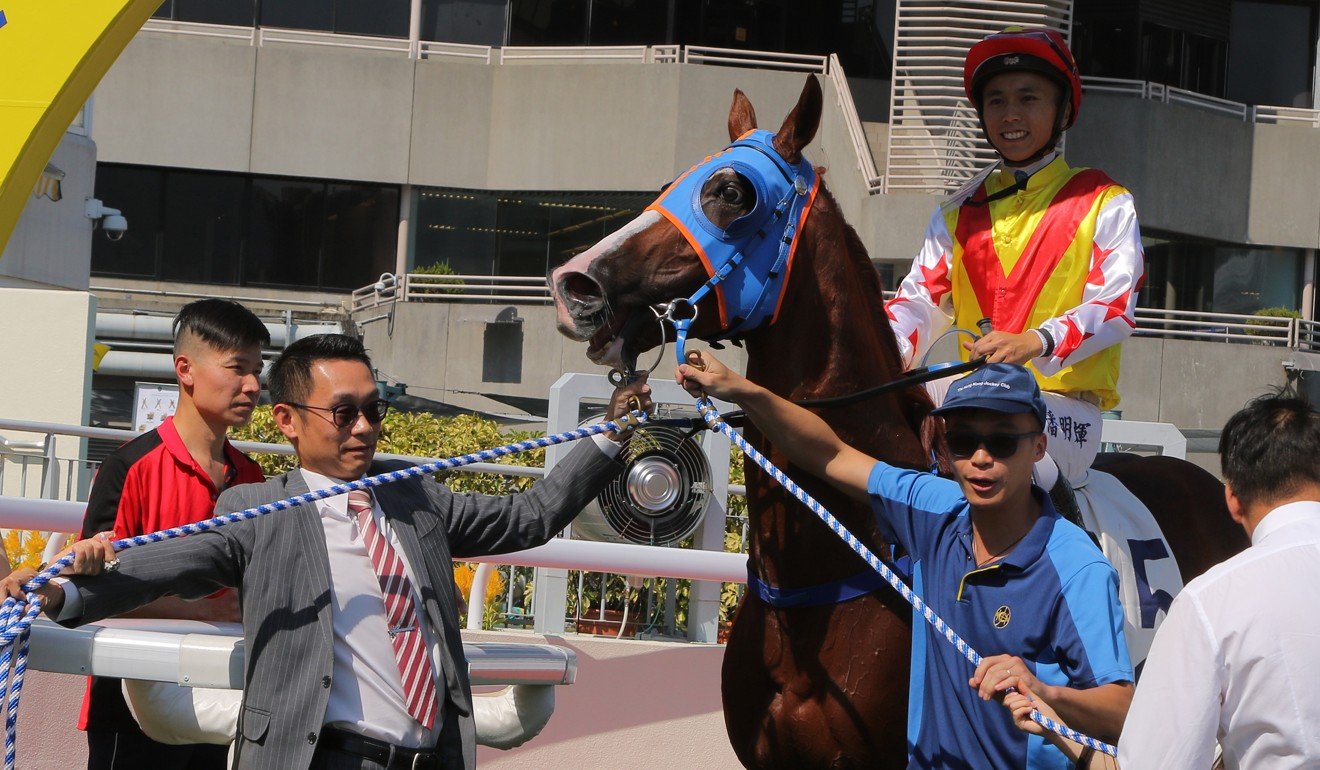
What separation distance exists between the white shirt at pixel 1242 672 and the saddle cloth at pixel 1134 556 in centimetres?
146

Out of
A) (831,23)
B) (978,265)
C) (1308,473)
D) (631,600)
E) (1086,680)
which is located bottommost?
(631,600)

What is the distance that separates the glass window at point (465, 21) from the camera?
21.9m

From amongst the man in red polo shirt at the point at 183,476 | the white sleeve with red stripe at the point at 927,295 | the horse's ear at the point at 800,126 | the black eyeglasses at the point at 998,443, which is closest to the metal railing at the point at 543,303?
the white sleeve with red stripe at the point at 927,295

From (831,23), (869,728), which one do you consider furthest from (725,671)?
(831,23)

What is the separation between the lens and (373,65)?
68.2 feet

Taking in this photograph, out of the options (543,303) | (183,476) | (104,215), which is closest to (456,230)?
(543,303)

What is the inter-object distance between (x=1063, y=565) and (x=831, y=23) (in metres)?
21.0

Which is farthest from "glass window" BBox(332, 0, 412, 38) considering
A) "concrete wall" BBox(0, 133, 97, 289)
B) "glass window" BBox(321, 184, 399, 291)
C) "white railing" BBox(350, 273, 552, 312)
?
"concrete wall" BBox(0, 133, 97, 289)

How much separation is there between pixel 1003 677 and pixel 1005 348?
37.1 inches

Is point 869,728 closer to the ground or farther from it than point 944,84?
closer to the ground

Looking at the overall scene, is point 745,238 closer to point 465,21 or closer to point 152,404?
point 152,404

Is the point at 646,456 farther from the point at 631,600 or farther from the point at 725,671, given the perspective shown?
the point at 725,671

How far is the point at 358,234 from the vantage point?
21.8 meters

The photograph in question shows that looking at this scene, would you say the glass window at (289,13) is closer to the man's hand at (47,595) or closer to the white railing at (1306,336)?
the white railing at (1306,336)
